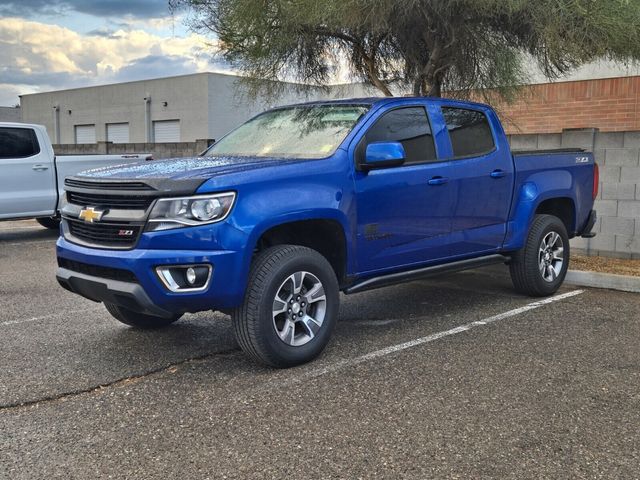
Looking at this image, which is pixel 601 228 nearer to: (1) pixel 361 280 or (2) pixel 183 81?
(1) pixel 361 280

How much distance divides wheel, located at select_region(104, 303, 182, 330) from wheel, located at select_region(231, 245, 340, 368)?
1315mm

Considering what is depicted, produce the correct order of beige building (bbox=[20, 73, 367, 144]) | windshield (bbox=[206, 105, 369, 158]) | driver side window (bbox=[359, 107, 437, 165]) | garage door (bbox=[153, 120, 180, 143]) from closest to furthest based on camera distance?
windshield (bbox=[206, 105, 369, 158])
driver side window (bbox=[359, 107, 437, 165])
beige building (bbox=[20, 73, 367, 144])
garage door (bbox=[153, 120, 180, 143])

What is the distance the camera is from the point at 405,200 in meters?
5.43

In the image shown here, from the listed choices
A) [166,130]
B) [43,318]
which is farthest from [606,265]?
[166,130]

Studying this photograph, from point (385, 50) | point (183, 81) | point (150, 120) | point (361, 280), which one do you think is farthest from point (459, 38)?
point (150, 120)

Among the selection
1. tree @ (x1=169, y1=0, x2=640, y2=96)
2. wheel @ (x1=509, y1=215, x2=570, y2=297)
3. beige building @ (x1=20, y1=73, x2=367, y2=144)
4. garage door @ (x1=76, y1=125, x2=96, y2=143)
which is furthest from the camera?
garage door @ (x1=76, y1=125, x2=96, y2=143)

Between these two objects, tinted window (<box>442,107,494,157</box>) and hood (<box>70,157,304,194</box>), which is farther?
tinted window (<box>442,107,494,157</box>)

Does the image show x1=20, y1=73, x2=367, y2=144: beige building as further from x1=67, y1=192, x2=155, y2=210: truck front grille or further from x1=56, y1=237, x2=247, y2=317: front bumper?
x1=56, y1=237, x2=247, y2=317: front bumper

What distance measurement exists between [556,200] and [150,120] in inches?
1473

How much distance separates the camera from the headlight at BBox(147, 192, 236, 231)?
4332 millimetres

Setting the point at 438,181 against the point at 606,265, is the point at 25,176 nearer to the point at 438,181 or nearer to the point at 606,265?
the point at 438,181

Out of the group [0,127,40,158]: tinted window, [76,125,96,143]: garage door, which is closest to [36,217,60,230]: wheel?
[0,127,40,158]: tinted window

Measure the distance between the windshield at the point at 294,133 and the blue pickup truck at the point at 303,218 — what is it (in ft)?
0.05

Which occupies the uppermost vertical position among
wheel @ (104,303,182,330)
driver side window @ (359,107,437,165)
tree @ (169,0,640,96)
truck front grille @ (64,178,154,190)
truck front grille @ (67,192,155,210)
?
tree @ (169,0,640,96)
